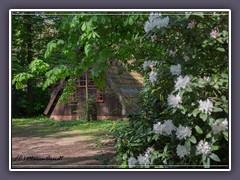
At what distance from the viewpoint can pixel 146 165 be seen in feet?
7.63

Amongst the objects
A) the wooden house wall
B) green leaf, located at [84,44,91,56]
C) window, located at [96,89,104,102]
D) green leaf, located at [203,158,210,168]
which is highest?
green leaf, located at [84,44,91,56]

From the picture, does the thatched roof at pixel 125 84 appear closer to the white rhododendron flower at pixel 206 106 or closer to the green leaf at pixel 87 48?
the green leaf at pixel 87 48

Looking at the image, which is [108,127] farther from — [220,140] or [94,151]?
[220,140]

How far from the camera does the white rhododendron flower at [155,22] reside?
2.22 m

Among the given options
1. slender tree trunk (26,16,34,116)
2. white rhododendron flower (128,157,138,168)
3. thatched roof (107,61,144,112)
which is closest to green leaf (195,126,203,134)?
white rhododendron flower (128,157,138,168)

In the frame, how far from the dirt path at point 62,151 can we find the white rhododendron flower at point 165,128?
0.55 metres

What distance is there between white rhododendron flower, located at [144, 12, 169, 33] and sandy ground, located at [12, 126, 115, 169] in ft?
3.17

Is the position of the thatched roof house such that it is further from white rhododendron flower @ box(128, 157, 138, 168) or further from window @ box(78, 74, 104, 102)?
white rhododendron flower @ box(128, 157, 138, 168)

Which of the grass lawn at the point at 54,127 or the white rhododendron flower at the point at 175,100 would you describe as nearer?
the white rhododendron flower at the point at 175,100

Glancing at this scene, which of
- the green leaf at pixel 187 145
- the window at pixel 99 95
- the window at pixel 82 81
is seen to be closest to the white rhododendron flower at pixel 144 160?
the green leaf at pixel 187 145

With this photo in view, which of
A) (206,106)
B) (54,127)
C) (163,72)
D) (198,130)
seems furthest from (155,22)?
(54,127)

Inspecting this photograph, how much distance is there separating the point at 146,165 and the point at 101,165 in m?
0.38

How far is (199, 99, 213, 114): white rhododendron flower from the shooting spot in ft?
6.68
